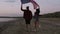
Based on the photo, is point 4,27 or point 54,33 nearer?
point 54,33

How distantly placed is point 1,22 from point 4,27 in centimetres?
16

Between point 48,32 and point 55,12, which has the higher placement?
point 55,12

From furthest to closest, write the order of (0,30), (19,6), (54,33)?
(19,6) < (0,30) < (54,33)

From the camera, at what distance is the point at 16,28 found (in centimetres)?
250

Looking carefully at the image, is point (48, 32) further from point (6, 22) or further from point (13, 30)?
point (6, 22)

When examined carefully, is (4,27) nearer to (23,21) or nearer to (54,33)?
(23,21)

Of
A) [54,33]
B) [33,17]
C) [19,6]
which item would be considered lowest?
[54,33]

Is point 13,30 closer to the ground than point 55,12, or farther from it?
closer to the ground

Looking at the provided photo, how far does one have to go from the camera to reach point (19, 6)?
2.66m

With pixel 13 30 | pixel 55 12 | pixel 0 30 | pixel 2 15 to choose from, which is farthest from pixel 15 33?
→ pixel 55 12

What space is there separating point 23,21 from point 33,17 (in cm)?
19

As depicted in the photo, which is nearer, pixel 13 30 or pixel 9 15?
pixel 13 30

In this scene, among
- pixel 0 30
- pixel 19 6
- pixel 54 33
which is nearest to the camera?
pixel 54 33

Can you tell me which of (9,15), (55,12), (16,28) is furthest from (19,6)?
(55,12)
